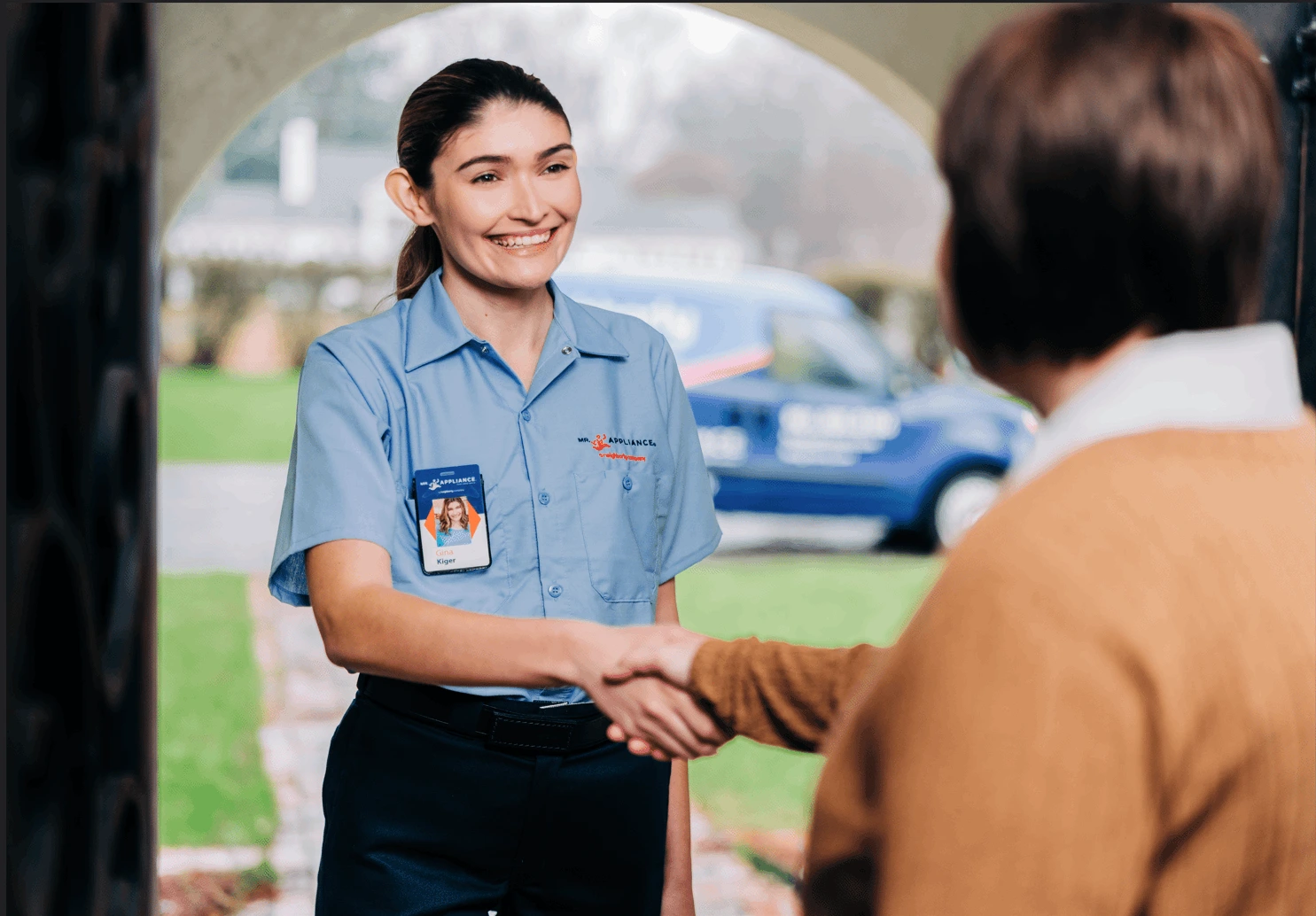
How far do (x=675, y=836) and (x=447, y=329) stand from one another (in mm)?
958

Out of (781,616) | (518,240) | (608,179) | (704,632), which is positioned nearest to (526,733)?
(518,240)

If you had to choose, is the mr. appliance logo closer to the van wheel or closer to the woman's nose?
the woman's nose

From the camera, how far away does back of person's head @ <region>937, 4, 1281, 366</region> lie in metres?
1.02

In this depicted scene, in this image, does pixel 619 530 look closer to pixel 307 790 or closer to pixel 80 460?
pixel 80 460

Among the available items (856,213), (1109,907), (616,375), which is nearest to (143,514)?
(1109,907)

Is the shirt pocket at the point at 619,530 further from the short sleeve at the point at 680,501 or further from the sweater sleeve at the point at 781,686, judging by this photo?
the sweater sleeve at the point at 781,686

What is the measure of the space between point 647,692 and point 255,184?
4751 cm

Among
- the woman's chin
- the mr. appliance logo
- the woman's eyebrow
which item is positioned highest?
the woman's eyebrow

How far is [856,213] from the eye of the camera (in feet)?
186

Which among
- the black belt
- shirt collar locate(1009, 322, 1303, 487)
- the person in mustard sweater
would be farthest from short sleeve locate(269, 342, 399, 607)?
shirt collar locate(1009, 322, 1303, 487)

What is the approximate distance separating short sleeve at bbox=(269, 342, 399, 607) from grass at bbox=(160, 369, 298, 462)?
1477 cm

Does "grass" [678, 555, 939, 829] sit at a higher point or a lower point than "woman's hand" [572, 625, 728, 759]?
lower

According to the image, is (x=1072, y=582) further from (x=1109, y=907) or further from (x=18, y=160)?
(x=18, y=160)

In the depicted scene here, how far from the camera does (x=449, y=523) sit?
6.73 ft
